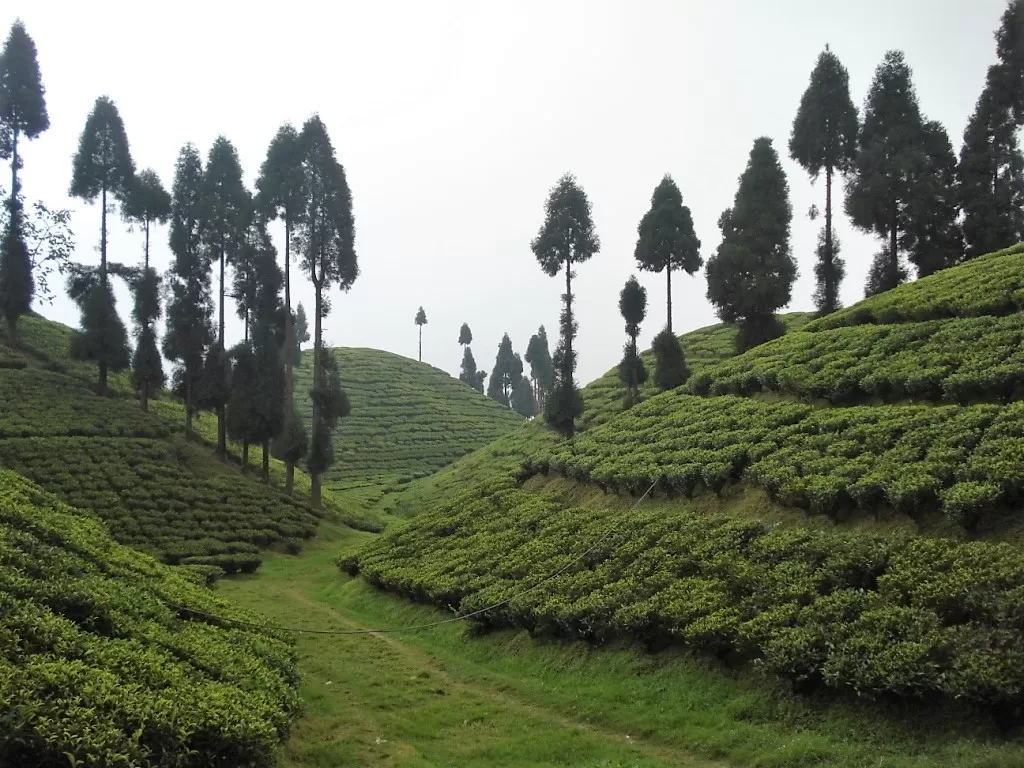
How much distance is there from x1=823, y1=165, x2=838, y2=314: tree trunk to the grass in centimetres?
2785

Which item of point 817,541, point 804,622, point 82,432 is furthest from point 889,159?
point 82,432

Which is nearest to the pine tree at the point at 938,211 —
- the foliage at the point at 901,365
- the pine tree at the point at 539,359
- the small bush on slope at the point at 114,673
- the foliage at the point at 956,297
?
the foliage at the point at 956,297

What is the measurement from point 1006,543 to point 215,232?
35.2 m

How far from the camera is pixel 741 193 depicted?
107 feet

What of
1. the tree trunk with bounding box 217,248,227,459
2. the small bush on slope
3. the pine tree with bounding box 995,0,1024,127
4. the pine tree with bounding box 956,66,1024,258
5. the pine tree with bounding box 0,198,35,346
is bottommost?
the small bush on slope

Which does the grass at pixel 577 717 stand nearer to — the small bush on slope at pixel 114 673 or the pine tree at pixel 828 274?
the small bush on slope at pixel 114 673

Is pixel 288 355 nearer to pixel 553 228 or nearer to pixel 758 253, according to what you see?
pixel 553 228

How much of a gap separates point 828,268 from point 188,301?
31.2 metres

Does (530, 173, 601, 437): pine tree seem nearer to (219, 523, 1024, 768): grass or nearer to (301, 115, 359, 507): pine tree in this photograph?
(301, 115, 359, 507): pine tree

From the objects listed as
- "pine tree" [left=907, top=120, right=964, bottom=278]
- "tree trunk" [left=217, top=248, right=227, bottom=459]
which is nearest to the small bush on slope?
"tree trunk" [left=217, top=248, right=227, bottom=459]

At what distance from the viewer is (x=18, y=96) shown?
121ft

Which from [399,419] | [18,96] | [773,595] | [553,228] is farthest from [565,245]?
[399,419]

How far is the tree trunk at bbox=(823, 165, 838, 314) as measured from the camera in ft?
109

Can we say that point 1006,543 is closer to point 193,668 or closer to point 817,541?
point 817,541
